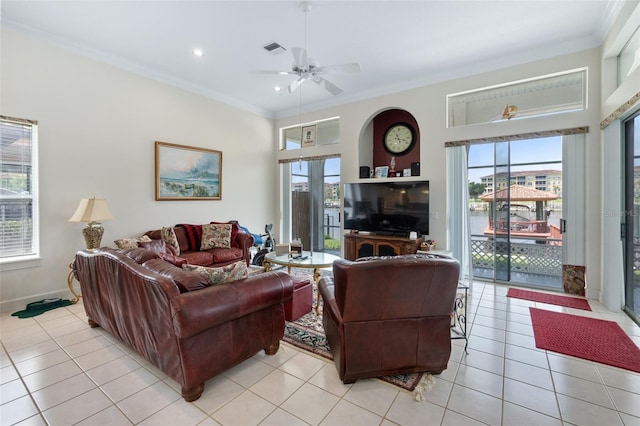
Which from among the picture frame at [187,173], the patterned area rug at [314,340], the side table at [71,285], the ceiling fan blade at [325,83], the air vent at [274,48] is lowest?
the patterned area rug at [314,340]

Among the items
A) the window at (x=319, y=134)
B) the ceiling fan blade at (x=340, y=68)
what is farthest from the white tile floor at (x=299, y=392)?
the window at (x=319, y=134)

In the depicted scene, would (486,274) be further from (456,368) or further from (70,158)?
(70,158)

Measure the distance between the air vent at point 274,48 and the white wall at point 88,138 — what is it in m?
2.06

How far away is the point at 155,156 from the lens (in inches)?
185

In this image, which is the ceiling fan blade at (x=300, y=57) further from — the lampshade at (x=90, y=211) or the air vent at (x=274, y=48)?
the lampshade at (x=90, y=211)

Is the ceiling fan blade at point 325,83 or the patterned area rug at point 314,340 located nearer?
the patterned area rug at point 314,340

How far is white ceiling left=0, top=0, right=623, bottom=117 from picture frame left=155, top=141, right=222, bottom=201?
3.92ft

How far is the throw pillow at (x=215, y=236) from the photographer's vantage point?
484 centimetres

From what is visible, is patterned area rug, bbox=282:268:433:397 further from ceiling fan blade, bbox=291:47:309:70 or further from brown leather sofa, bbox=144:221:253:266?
ceiling fan blade, bbox=291:47:309:70

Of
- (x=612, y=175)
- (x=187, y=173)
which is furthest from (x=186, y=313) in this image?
(x=612, y=175)

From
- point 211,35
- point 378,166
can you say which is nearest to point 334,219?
point 378,166

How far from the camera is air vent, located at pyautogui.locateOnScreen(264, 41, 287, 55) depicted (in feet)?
12.4

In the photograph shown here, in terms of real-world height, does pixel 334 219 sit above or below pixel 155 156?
below

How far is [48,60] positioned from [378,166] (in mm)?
5227
